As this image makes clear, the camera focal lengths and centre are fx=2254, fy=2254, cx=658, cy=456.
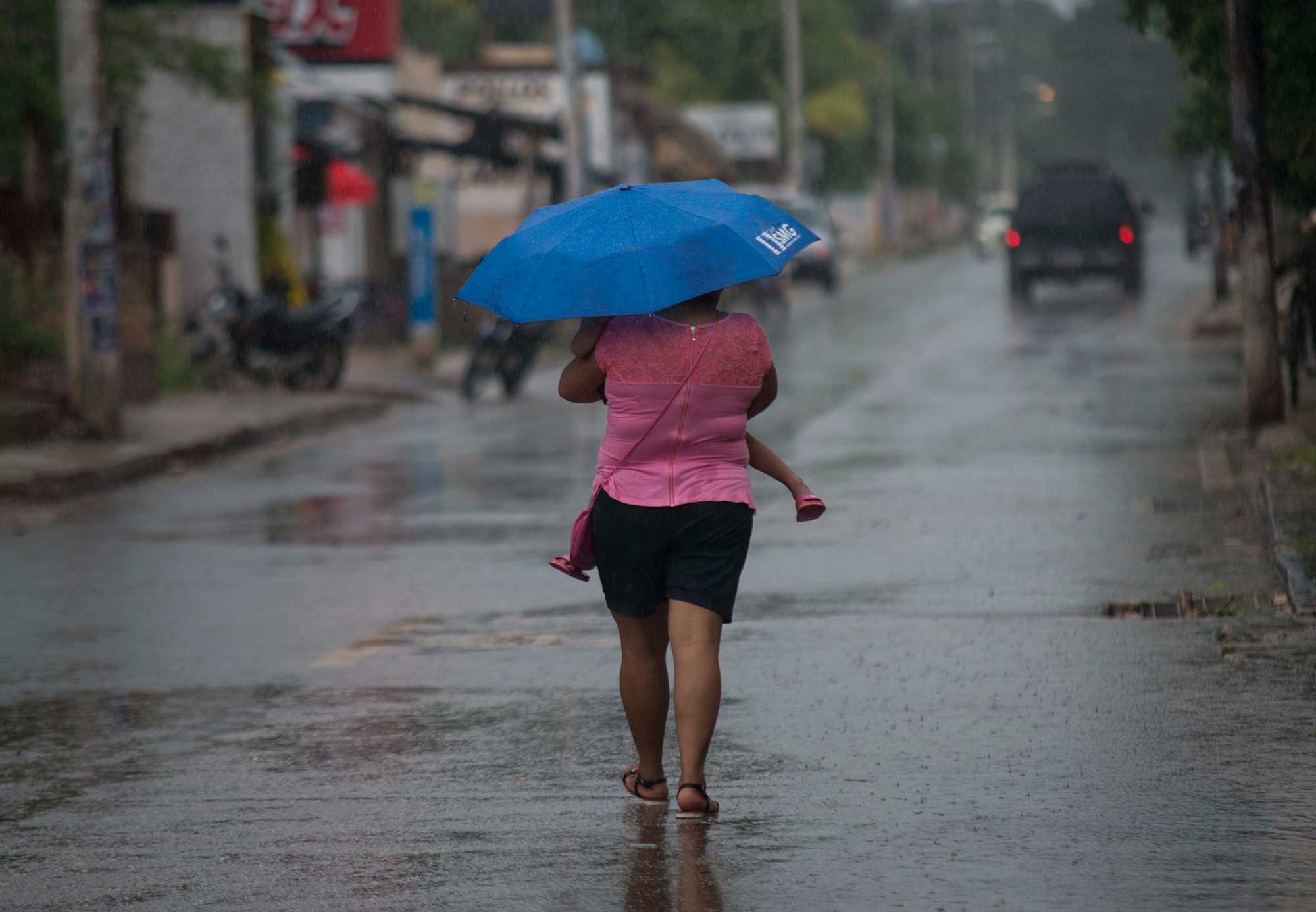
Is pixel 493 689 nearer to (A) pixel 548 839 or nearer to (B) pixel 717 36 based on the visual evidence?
(A) pixel 548 839

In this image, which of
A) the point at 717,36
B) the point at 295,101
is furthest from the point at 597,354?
the point at 717,36

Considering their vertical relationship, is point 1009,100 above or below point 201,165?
above

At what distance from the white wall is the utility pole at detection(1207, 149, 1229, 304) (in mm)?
12622

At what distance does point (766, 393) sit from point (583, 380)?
51cm

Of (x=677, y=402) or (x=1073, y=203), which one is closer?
(x=677, y=402)

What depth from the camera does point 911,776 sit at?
6.51m

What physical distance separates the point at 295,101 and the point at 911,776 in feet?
90.6

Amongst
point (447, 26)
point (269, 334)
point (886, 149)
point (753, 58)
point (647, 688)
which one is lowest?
point (647, 688)

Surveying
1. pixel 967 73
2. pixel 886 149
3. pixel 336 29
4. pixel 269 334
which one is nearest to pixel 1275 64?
pixel 269 334

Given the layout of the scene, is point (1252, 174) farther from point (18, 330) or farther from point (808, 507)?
point (18, 330)

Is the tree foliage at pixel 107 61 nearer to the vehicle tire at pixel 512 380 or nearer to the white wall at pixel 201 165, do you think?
the white wall at pixel 201 165

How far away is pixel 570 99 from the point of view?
106 ft

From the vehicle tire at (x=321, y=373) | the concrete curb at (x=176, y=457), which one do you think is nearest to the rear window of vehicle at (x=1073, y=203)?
the vehicle tire at (x=321, y=373)

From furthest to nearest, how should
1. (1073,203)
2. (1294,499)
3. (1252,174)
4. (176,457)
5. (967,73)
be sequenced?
(967,73), (1073,203), (176,457), (1252,174), (1294,499)
